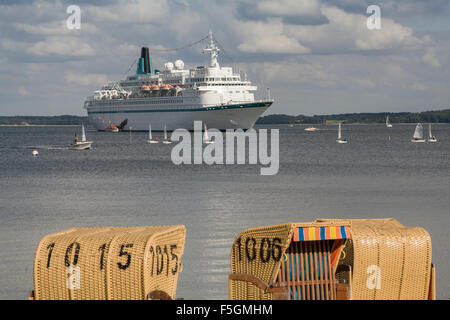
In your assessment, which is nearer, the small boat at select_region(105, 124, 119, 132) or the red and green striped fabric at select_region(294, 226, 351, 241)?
the red and green striped fabric at select_region(294, 226, 351, 241)

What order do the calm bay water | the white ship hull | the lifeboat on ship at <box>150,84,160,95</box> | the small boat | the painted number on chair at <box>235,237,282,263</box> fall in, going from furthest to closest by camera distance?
the small boat → the lifeboat on ship at <box>150,84,160,95</box> → the white ship hull → the calm bay water → the painted number on chair at <box>235,237,282,263</box>

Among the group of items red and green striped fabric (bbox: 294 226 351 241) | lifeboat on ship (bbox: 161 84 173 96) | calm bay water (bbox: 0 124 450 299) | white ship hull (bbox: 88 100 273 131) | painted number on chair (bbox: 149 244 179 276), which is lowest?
calm bay water (bbox: 0 124 450 299)

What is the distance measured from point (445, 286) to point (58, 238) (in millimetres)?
6294

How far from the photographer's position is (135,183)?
32.2 meters

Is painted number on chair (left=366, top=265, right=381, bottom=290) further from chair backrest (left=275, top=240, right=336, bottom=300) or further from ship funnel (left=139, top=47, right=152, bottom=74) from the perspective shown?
ship funnel (left=139, top=47, right=152, bottom=74)

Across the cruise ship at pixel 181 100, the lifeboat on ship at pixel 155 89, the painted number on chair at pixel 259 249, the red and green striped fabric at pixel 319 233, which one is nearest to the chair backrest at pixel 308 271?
the painted number on chair at pixel 259 249

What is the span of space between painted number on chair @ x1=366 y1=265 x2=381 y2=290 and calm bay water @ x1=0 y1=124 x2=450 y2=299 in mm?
3054

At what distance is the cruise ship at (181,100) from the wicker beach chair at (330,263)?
3457 inches

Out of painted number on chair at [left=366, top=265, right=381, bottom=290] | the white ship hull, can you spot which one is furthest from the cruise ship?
painted number on chair at [left=366, top=265, right=381, bottom=290]

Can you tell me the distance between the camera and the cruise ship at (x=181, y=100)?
97625 millimetres

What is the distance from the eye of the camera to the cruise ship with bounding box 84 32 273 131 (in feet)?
320

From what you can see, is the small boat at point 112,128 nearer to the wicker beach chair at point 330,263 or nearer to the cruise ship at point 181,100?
the cruise ship at point 181,100

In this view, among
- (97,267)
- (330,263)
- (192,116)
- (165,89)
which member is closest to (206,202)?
(330,263)
